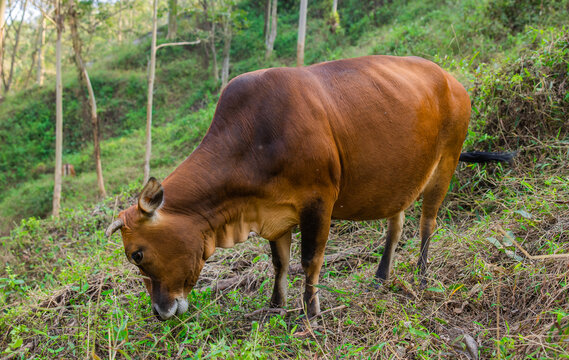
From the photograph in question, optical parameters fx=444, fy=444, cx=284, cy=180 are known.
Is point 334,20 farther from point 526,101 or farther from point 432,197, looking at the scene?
point 432,197

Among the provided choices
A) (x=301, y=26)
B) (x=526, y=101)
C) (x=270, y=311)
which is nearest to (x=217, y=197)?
(x=270, y=311)

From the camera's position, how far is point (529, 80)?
18.4 ft

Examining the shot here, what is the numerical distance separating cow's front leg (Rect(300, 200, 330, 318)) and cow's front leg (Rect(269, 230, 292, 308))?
0.87 ft

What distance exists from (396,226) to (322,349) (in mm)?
1706

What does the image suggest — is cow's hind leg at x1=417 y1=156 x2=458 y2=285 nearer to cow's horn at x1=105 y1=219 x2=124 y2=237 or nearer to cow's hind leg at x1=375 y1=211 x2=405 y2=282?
cow's hind leg at x1=375 y1=211 x2=405 y2=282

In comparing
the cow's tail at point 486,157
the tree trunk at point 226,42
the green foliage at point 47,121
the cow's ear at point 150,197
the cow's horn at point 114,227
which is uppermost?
the cow's ear at point 150,197

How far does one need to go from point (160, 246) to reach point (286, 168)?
1017 mm

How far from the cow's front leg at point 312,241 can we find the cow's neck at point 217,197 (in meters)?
0.13

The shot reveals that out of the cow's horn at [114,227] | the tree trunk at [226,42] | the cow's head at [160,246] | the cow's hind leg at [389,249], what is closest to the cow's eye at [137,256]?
the cow's head at [160,246]

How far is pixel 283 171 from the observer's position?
3.10 meters

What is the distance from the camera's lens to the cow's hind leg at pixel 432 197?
4.27 metres

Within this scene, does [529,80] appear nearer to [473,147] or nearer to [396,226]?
[473,147]

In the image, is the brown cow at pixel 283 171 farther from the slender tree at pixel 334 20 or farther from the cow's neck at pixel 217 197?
the slender tree at pixel 334 20

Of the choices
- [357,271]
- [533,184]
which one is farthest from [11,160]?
[533,184]
